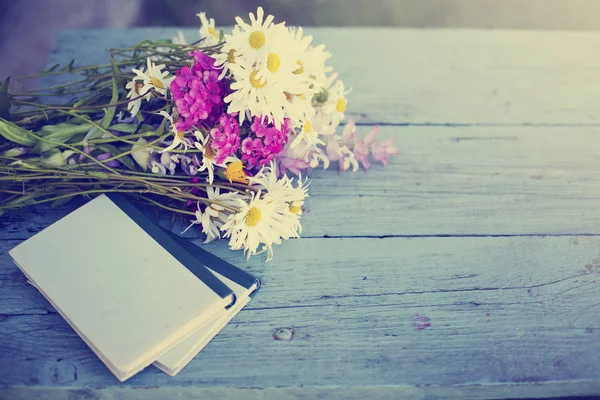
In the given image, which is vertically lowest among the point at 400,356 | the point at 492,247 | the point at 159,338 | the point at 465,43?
the point at 159,338

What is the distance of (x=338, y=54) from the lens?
1.38 m

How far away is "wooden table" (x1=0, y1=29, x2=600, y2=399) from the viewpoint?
0.85 metres

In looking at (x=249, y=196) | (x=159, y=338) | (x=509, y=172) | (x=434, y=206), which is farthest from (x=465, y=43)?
(x=159, y=338)

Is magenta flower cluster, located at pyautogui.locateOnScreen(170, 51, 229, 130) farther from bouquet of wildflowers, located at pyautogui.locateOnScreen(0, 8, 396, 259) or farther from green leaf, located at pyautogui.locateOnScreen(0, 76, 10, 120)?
green leaf, located at pyautogui.locateOnScreen(0, 76, 10, 120)

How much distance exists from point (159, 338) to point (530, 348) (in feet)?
1.93

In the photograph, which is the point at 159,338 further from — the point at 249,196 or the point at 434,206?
the point at 434,206

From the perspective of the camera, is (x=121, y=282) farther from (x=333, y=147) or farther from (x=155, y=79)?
(x=333, y=147)

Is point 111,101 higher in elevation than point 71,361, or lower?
higher

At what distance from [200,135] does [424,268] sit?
46cm

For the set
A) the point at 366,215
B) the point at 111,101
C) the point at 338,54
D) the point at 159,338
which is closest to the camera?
the point at 159,338

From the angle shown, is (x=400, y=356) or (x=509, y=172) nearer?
(x=400, y=356)

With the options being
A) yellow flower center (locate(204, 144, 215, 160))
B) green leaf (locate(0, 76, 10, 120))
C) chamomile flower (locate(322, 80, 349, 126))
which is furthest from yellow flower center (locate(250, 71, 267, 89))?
green leaf (locate(0, 76, 10, 120))

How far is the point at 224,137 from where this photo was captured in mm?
840

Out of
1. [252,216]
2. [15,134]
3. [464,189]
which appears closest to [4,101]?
[15,134]
